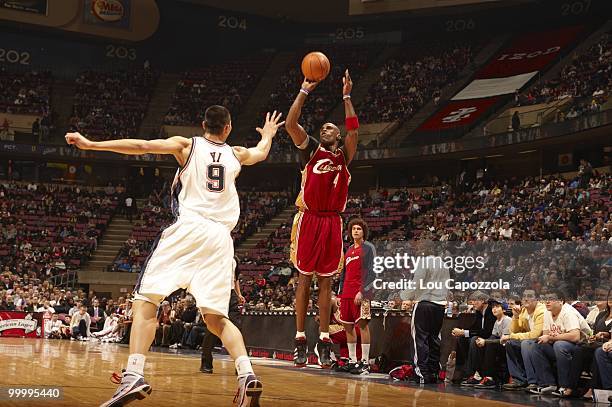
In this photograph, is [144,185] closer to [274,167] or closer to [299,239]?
[274,167]

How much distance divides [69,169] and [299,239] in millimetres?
27787

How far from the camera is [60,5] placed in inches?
A: 1325

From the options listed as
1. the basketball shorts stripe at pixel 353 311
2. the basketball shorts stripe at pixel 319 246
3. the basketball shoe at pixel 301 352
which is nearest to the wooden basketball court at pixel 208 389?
the basketball shoe at pixel 301 352

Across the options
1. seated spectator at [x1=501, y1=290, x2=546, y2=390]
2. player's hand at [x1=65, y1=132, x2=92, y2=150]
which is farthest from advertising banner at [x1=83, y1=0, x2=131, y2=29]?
player's hand at [x1=65, y1=132, x2=92, y2=150]

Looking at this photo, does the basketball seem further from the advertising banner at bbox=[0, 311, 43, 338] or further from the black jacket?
the advertising banner at bbox=[0, 311, 43, 338]

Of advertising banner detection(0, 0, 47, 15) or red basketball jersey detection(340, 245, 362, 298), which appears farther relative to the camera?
advertising banner detection(0, 0, 47, 15)

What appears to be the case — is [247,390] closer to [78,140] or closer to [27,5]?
[78,140]

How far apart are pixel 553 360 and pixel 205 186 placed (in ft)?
14.7

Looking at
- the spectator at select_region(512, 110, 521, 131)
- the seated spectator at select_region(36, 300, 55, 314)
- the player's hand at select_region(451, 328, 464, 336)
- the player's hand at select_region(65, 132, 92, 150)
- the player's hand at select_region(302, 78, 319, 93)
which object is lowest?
the seated spectator at select_region(36, 300, 55, 314)

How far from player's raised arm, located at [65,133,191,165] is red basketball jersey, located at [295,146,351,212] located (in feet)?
8.28

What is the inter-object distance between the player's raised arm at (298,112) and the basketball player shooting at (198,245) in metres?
1.73

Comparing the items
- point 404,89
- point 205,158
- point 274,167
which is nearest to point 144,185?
point 274,167

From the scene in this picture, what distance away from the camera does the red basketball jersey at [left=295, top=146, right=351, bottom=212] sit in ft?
23.6

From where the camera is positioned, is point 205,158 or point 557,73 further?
point 557,73
